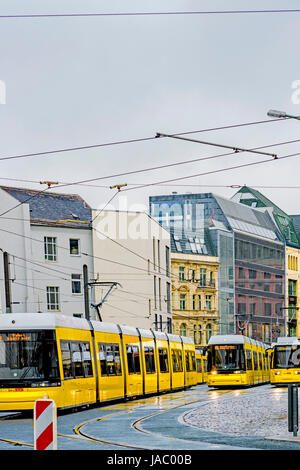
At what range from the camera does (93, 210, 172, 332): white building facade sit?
7762 cm

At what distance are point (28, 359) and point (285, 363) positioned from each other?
28662mm

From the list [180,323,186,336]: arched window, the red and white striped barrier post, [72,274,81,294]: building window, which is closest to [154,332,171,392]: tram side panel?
the red and white striped barrier post

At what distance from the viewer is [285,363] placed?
172 feet

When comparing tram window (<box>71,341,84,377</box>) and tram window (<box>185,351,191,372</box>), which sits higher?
tram window (<box>71,341,84,377</box>)

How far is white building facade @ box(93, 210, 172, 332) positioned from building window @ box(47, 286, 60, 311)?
349cm

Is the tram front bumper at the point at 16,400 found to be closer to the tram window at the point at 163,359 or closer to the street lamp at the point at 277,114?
the street lamp at the point at 277,114

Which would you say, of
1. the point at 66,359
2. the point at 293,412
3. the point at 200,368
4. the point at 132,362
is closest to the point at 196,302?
the point at 200,368

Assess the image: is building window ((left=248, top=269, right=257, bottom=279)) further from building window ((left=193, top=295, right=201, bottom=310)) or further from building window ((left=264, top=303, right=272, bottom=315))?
building window ((left=193, top=295, right=201, bottom=310))

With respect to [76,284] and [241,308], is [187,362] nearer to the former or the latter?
[76,284]

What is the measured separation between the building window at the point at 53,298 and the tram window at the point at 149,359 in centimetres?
3225

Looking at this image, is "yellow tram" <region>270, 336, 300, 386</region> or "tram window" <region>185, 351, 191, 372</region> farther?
"yellow tram" <region>270, 336, 300, 386</region>

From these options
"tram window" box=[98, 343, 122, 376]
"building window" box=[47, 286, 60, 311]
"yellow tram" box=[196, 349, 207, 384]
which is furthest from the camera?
"yellow tram" box=[196, 349, 207, 384]

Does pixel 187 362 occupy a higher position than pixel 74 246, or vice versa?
pixel 74 246
